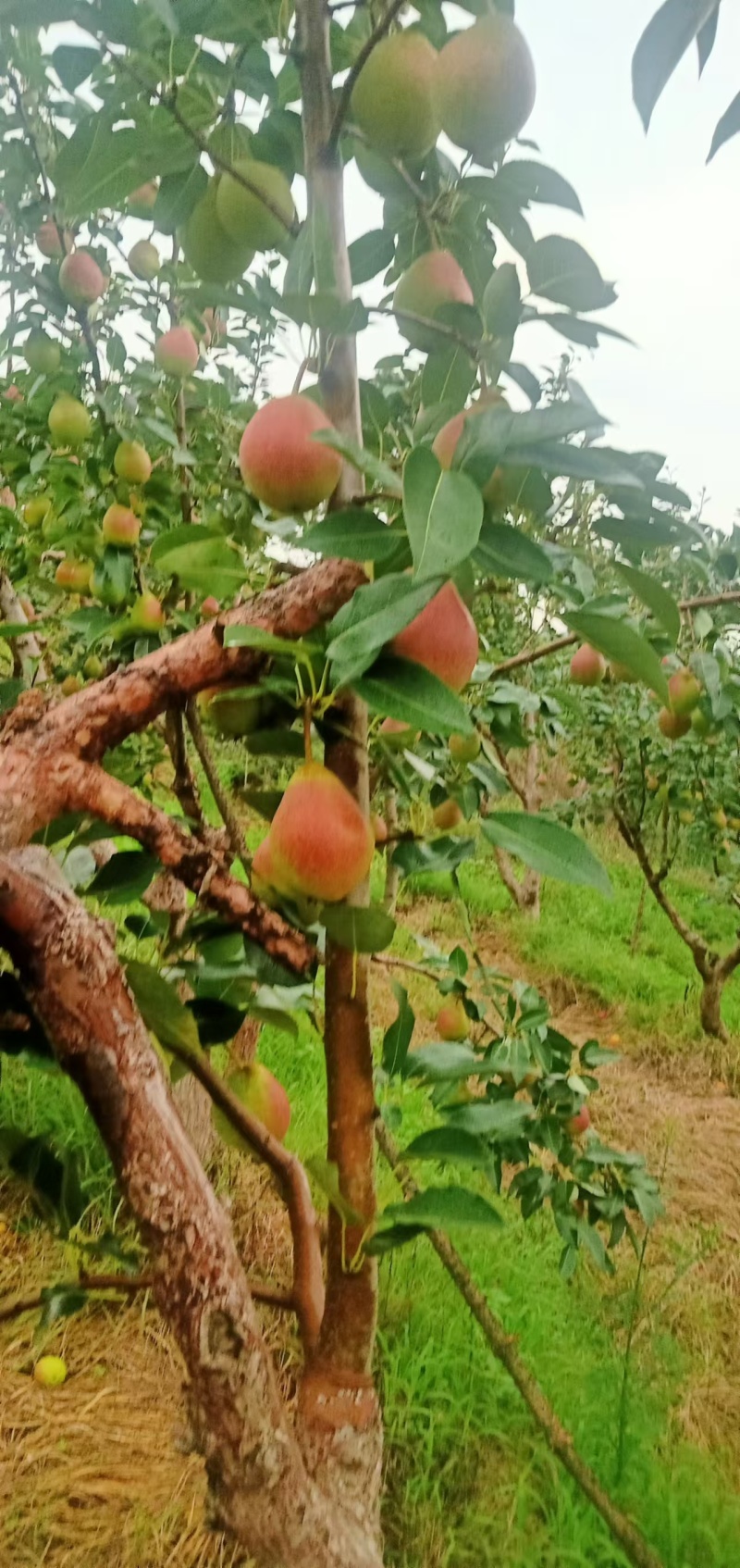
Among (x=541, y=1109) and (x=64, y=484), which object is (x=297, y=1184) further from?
(x=64, y=484)

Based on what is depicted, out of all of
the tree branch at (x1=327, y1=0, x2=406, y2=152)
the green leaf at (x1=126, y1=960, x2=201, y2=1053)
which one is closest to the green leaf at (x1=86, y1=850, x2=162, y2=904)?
the green leaf at (x1=126, y1=960, x2=201, y2=1053)

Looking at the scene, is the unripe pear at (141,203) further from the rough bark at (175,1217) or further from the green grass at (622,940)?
the green grass at (622,940)

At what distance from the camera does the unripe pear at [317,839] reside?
42 cm

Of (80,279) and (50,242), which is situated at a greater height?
(50,242)

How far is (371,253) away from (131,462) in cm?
51

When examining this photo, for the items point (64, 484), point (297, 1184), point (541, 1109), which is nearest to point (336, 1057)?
point (297, 1184)

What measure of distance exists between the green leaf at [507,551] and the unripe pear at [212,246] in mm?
292

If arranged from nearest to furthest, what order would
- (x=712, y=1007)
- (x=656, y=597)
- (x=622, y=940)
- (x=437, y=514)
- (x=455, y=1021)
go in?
1. (x=437, y=514)
2. (x=656, y=597)
3. (x=455, y=1021)
4. (x=712, y=1007)
5. (x=622, y=940)

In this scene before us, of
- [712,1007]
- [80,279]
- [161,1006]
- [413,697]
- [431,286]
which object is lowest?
[712,1007]

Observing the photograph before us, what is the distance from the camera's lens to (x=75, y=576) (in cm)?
110

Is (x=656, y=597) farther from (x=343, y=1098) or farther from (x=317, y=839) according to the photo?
(x=343, y=1098)

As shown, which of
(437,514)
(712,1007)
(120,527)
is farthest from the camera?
(712,1007)

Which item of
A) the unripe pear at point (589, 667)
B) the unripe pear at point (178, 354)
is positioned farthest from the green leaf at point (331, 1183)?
the unripe pear at point (178, 354)

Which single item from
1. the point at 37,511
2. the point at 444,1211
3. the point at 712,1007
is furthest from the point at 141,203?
the point at 712,1007
